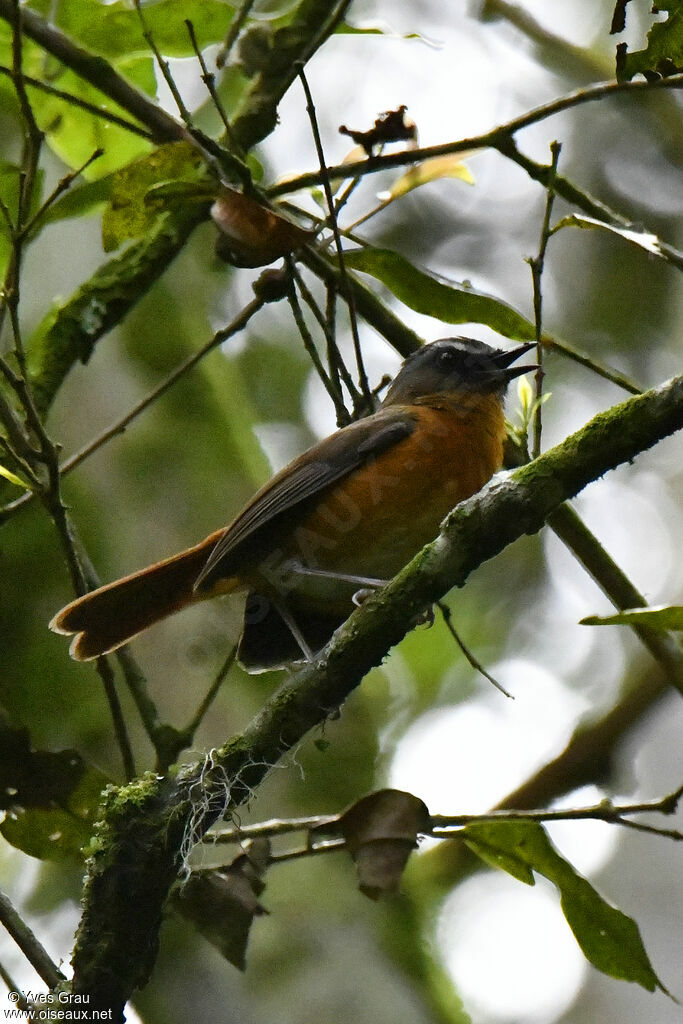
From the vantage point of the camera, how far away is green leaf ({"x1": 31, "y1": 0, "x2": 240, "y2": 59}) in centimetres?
344

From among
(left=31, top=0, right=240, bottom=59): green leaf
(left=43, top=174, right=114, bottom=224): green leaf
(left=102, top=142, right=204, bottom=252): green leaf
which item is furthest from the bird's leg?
(left=31, top=0, right=240, bottom=59): green leaf

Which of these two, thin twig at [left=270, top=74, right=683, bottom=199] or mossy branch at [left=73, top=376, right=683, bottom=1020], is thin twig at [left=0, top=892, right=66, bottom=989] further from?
thin twig at [left=270, top=74, right=683, bottom=199]

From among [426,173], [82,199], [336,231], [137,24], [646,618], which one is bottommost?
[646,618]

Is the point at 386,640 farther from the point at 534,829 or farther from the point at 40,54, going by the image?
the point at 40,54

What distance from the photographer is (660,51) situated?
2.41m

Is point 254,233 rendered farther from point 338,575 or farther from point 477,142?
point 338,575

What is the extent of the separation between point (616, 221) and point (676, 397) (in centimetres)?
135

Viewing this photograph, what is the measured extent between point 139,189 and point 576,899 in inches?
91.7

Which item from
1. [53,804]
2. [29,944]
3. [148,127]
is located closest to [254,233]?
[148,127]

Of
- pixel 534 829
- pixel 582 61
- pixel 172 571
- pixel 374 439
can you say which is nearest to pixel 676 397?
pixel 534 829

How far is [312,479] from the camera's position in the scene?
356 cm

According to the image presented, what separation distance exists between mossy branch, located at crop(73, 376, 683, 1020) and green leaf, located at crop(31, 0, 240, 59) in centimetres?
203

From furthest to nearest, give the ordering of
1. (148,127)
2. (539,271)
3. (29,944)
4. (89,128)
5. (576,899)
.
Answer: (89,128) < (148,127) < (539,271) < (576,899) < (29,944)

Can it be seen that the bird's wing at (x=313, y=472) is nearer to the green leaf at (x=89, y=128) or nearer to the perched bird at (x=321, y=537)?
the perched bird at (x=321, y=537)
